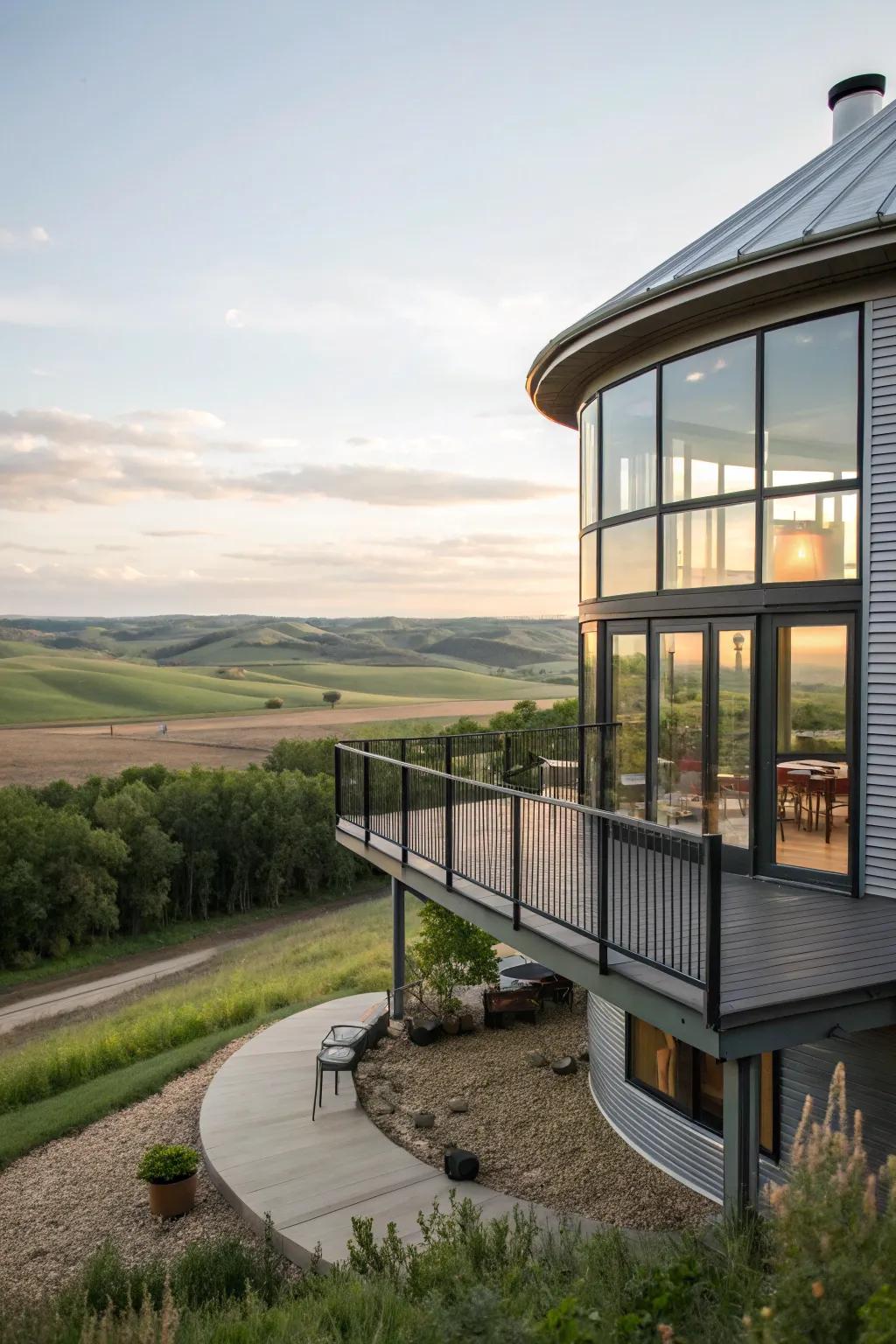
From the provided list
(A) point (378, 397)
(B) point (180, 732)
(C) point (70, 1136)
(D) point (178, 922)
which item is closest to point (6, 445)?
(B) point (180, 732)

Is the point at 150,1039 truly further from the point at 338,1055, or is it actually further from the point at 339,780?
the point at 339,780

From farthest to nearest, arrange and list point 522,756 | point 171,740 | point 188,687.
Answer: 1. point 188,687
2. point 171,740
3. point 522,756

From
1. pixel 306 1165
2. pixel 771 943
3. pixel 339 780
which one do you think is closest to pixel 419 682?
pixel 339 780

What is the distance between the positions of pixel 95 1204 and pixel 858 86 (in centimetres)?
1496

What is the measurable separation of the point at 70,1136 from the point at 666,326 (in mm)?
11343

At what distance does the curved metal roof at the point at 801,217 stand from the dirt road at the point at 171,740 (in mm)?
45639

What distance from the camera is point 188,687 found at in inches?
3821

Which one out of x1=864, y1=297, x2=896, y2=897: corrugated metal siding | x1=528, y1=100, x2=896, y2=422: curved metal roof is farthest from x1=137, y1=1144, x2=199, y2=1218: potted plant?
x1=528, y1=100, x2=896, y2=422: curved metal roof

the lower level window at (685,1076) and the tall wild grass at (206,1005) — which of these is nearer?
the lower level window at (685,1076)

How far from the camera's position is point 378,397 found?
5191 cm

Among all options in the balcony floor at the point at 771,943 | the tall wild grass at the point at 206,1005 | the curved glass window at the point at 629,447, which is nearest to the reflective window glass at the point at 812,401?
the curved glass window at the point at 629,447

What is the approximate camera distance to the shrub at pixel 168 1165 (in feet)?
25.5

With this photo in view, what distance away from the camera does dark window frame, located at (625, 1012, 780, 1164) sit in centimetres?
673

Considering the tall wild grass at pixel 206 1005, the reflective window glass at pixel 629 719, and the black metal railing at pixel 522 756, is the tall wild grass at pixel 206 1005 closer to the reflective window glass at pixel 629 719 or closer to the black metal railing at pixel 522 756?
the black metal railing at pixel 522 756
